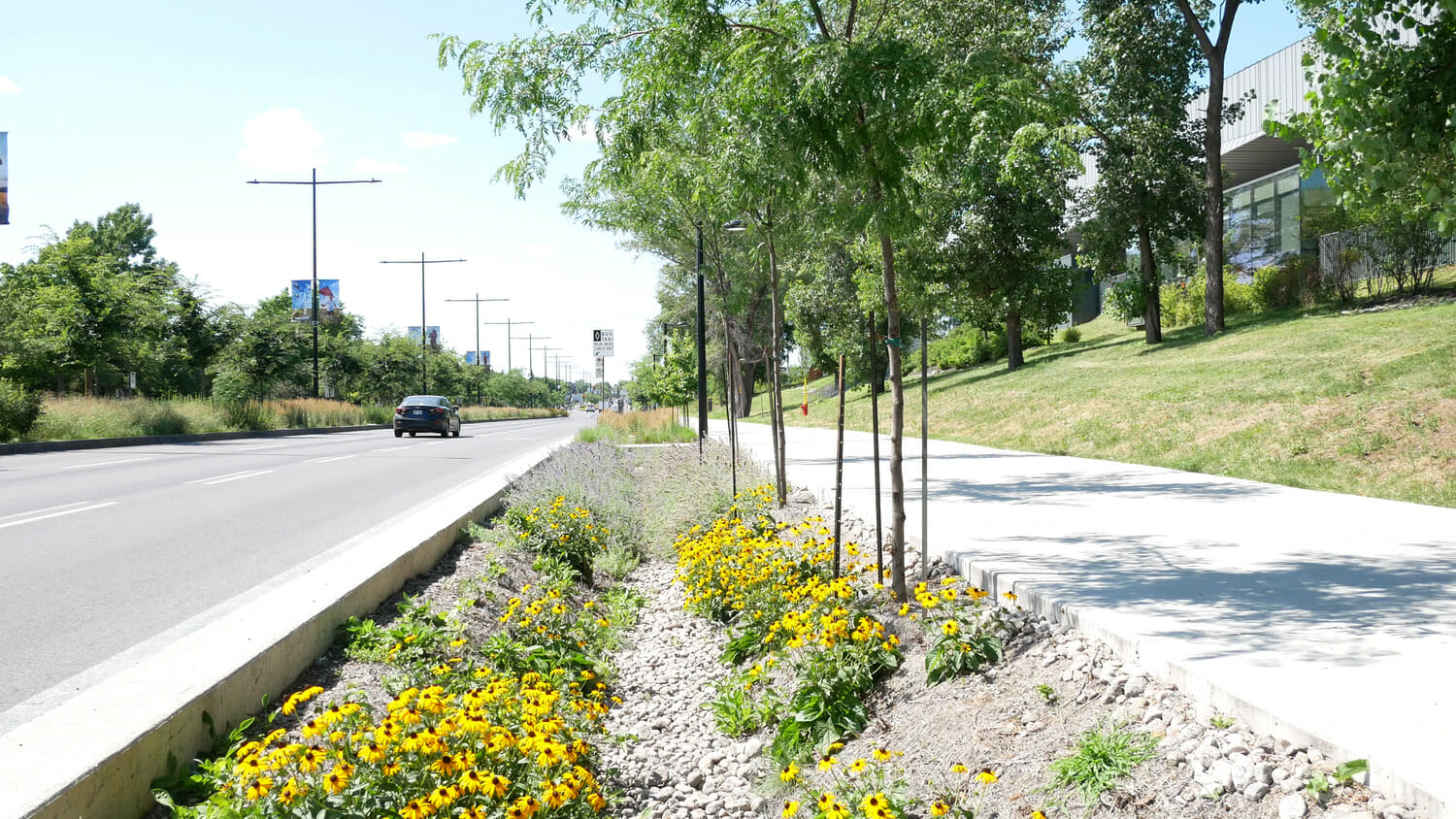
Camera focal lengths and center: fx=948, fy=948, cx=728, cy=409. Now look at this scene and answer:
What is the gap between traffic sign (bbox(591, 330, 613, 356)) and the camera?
30.5 m

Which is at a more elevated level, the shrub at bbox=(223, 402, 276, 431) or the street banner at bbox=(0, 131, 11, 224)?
the street banner at bbox=(0, 131, 11, 224)

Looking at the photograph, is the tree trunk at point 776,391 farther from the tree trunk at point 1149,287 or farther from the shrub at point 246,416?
the shrub at point 246,416

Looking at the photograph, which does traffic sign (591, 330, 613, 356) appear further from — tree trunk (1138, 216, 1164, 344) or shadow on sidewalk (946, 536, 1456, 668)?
shadow on sidewalk (946, 536, 1456, 668)

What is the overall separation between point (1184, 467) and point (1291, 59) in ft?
69.0

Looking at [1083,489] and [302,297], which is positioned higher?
[302,297]

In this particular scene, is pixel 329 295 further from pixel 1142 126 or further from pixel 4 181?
pixel 1142 126

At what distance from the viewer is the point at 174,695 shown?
11.6ft

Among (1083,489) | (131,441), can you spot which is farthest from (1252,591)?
(131,441)

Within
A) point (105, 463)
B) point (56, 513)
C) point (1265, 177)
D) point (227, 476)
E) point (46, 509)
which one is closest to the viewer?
point (56, 513)

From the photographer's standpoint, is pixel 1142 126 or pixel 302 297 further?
pixel 302 297

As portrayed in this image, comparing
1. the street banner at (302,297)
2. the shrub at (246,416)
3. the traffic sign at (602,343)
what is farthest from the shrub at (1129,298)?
the street banner at (302,297)

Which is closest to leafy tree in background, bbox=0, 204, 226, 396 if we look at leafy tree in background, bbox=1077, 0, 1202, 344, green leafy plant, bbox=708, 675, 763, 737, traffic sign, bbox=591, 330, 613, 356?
traffic sign, bbox=591, 330, 613, 356

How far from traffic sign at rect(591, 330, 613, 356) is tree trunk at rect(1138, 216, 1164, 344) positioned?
15.8m

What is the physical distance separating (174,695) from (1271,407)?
1410 centimetres
